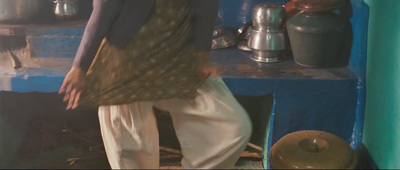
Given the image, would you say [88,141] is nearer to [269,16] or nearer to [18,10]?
[18,10]

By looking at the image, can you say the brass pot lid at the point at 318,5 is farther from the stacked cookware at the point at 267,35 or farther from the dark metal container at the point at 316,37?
the stacked cookware at the point at 267,35

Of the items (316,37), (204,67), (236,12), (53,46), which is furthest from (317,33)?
(53,46)

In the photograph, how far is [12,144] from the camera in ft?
4.55

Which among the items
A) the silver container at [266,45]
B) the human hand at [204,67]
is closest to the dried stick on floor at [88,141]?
the human hand at [204,67]

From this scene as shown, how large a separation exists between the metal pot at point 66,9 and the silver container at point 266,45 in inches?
20.8

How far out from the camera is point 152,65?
1.01 m

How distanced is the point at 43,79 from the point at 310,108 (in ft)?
2.55

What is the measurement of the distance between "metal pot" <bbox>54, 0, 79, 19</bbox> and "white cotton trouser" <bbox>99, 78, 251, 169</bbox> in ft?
1.56

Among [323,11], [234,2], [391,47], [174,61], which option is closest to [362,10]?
[323,11]

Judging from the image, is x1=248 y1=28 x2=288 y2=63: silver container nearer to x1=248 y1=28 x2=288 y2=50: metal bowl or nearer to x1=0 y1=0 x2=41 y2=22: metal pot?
x1=248 y1=28 x2=288 y2=50: metal bowl

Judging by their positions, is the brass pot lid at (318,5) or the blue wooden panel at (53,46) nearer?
the blue wooden panel at (53,46)

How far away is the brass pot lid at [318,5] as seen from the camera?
1618 mm

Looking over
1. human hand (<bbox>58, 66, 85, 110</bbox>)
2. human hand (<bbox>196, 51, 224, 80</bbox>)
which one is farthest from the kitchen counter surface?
human hand (<bbox>196, 51, 224, 80</bbox>)

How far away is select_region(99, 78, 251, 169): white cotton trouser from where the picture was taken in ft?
3.38
